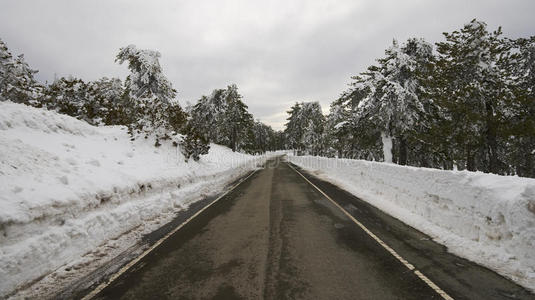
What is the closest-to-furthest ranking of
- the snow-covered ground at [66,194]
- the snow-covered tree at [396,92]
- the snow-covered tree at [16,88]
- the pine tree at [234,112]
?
1. the snow-covered ground at [66,194]
2. the snow-covered tree at [16,88]
3. the snow-covered tree at [396,92]
4. the pine tree at [234,112]

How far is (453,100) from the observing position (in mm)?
14133

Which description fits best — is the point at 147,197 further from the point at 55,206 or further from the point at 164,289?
the point at 164,289

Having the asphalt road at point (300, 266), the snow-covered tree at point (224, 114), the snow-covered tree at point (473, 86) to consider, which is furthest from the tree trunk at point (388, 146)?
the snow-covered tree at point (224, 114)

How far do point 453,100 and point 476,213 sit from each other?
12121mm

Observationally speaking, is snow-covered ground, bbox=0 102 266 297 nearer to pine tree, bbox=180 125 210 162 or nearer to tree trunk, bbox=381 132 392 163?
pine tree, bbox=180 125 210 162

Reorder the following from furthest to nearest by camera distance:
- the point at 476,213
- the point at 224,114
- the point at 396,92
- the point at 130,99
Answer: the point at 224,114 < the point at 130,99 < the point at 396,92 < the point at 476,213

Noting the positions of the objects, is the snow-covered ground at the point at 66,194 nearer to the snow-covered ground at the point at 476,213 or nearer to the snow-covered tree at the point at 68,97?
the snow-covered tree at the point at 68,97

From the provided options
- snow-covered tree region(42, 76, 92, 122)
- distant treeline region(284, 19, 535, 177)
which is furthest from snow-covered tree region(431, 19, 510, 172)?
snow-covered tree region(42, 76, 92, 122)

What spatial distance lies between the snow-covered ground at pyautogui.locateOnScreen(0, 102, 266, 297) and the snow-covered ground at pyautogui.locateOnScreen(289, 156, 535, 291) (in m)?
7.25

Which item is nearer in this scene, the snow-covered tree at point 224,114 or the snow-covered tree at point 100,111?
the snow-covered tree at point 100,111

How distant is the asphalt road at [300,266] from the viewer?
10.9 ft

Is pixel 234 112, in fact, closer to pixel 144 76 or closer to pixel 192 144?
pixel 144 76

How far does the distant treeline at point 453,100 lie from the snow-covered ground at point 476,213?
30.8 feet

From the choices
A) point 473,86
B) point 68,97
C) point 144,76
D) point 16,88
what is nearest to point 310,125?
point 144,76
